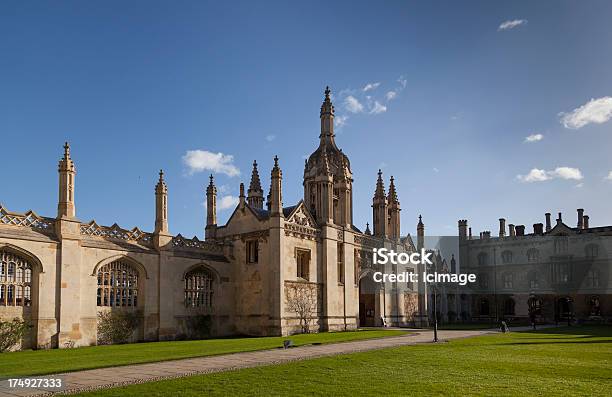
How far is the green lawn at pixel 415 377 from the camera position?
11477 mm

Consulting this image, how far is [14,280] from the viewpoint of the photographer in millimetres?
23766

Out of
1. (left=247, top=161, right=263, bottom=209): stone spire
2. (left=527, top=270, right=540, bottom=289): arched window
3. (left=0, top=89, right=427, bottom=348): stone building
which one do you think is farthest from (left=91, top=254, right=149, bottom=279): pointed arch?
(left=527, top=270, right=540, bottom=289): arched window

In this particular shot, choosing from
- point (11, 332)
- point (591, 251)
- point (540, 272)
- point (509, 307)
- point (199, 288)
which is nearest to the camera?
point (11, 332)

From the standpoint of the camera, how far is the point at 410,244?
50688 mm

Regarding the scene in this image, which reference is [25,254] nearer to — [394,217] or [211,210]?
[211,210]

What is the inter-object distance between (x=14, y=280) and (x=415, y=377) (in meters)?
17.7

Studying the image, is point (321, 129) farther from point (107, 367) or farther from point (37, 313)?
point (107, 367)

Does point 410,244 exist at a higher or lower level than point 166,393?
higher

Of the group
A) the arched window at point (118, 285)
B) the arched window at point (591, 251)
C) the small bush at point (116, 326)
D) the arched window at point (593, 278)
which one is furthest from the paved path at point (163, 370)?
the arched window at point (591, 251)

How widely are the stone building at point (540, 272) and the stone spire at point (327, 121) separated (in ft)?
98.3

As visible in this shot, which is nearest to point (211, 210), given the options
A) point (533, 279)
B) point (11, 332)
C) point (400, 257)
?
point (11, 332)

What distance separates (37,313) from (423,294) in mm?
34672

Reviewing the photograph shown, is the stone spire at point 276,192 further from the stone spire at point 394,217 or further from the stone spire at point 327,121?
the stone spire at point 394,217

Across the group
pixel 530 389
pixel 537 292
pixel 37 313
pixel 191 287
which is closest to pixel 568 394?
pixel 530 389
